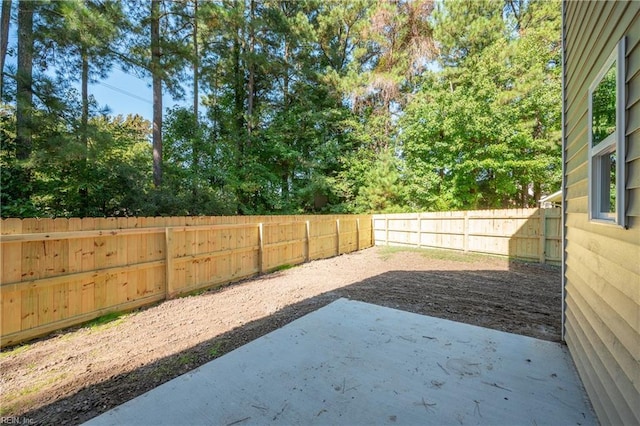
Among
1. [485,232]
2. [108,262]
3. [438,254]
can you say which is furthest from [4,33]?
[485,232]

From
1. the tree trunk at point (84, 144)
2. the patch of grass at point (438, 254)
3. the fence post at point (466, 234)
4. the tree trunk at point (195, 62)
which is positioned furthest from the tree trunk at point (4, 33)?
the fence post at point (466, 234)

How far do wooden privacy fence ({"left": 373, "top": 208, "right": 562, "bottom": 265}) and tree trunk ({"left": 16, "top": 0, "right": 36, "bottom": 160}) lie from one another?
942 centimetres

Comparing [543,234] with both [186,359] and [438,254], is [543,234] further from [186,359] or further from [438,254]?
[186,359]

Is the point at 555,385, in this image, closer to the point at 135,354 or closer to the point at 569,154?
the point at 569,154

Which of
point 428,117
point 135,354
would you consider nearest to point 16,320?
point 135,354

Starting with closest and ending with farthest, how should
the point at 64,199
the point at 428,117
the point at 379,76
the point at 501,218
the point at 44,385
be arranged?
the point at 44,385 → the point at 64,199 → the point at 501,218 → the point at 428,117 → the point at 379,76

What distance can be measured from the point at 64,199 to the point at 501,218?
34.1 feet

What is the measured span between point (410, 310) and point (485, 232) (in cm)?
580

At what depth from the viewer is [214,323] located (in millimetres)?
3273

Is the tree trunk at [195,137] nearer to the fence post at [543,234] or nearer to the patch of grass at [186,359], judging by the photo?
Result: the patch of grass at [186,359]

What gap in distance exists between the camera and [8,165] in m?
5.03

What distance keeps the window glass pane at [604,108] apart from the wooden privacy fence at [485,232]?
5.84m

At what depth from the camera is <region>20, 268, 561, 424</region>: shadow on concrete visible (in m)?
1.92

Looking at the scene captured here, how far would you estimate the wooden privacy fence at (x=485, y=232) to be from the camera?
673 cm
